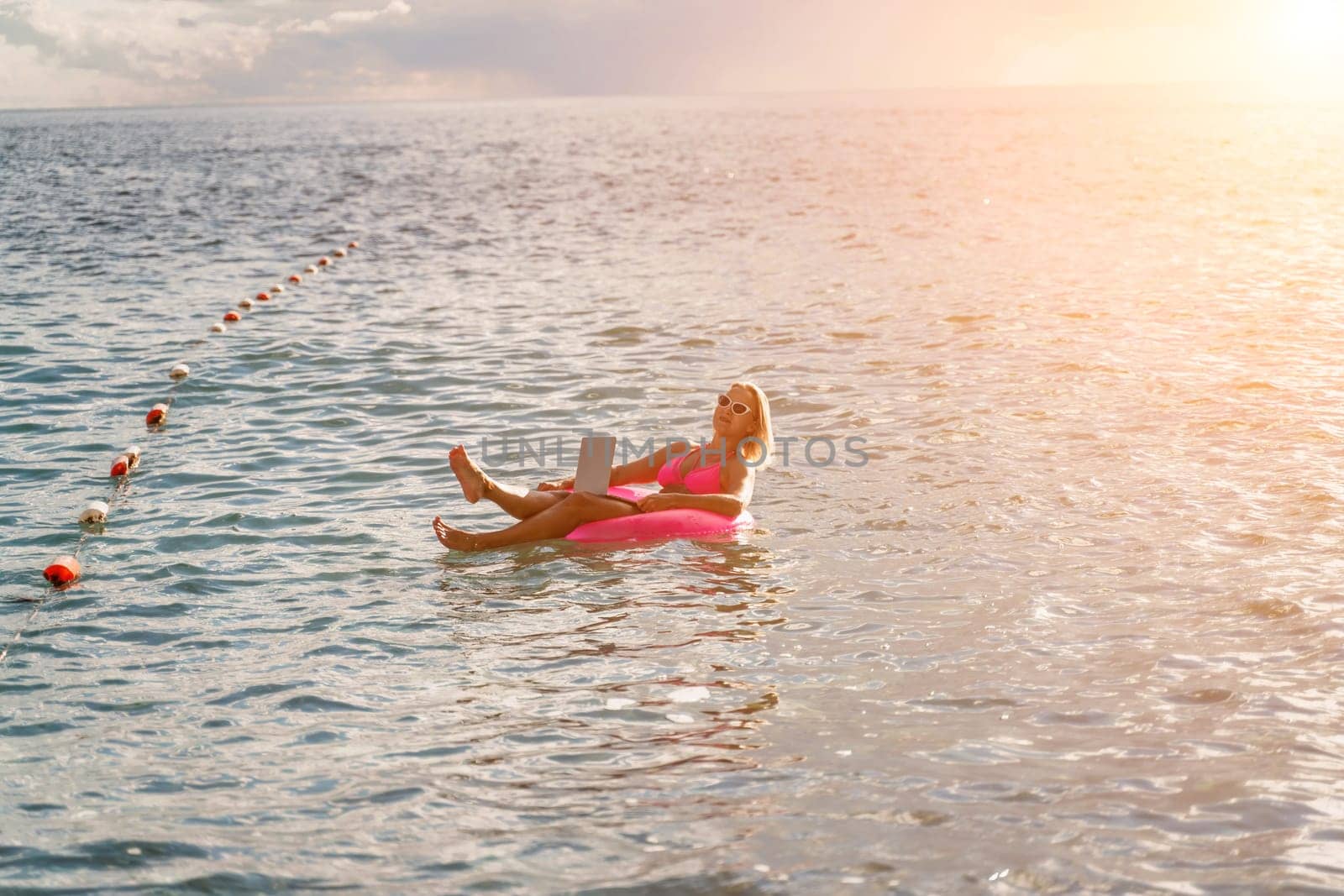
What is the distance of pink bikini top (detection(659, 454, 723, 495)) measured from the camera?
29.2 ft

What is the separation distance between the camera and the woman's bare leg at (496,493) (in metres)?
8.22

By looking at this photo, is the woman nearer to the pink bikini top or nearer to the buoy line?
the pink bikini top

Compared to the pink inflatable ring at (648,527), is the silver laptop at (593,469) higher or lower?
higher

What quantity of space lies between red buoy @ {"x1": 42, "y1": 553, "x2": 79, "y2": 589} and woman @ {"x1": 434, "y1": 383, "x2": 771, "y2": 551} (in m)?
2.31

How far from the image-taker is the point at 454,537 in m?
8.46

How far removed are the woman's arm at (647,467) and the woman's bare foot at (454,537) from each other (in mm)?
1293

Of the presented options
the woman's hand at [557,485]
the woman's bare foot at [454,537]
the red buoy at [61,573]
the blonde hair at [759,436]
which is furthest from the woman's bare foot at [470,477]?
the red buoy at [61,573]

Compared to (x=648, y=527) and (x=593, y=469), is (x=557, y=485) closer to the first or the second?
(x=593, y=469)

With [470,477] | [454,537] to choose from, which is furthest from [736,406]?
[454,537]

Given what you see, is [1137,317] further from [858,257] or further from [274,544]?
[274,544]

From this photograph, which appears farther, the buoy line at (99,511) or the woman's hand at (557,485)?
the woman's hand at (557,485)

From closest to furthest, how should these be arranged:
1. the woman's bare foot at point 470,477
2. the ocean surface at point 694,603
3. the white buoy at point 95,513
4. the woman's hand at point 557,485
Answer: the ocean surface at point 694,603
the woman's bare foot at point 470,477
the woman's hand at point 557,485
the white buoy at point 95,513

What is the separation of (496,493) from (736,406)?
175 cm

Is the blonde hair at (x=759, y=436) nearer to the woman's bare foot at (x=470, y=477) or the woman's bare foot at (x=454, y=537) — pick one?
the woman's bare foot at (x=470, y=477)
